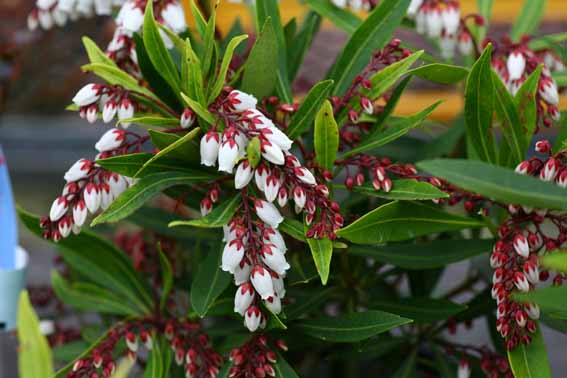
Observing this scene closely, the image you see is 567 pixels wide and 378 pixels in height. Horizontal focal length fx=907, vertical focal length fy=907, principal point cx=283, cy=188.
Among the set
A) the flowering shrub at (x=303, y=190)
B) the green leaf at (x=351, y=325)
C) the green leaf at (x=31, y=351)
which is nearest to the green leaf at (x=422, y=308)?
the flowering shrub at (x=303, y=190)

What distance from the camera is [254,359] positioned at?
3.70 feet

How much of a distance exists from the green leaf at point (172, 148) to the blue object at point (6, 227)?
38 centimetres

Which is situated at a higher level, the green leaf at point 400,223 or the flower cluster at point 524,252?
the green leaf at point 400,223

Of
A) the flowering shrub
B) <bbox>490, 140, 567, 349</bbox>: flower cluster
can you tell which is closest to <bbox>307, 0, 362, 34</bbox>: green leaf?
the flowering shrub

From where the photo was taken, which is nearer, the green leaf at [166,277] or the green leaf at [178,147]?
the green leaf at [178,147]

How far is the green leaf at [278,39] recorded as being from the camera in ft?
4.11

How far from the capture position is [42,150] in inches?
142

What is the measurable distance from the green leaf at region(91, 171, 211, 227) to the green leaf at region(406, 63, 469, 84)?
11.4 inches

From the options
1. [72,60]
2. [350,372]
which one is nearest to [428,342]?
[350,372]

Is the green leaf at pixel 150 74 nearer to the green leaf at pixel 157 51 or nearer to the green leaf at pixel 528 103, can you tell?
the green leaf at pixel 157 51

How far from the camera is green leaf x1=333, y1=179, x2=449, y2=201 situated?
1034 mm

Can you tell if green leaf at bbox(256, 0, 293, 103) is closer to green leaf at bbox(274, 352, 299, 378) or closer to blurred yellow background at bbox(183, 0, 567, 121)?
green leaf at bbox(274, 352, 299, 378)

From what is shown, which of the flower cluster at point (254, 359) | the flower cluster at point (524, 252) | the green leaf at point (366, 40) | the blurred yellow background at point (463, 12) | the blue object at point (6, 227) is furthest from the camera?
the blurred yellow background at point (463, 12)

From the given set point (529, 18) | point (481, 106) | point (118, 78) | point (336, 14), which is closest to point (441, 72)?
point (481, 106)
